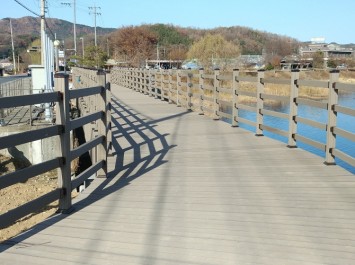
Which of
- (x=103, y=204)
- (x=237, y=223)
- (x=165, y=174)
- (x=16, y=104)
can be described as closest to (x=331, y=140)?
(x=165, y=174)

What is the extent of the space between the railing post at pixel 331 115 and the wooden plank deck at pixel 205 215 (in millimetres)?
200

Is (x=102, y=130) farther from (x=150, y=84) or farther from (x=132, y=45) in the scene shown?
(x=132, y=45)

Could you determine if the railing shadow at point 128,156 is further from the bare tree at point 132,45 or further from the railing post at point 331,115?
the bare tree at point 132,45

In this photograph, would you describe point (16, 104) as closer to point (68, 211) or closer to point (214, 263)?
point (68, 211)

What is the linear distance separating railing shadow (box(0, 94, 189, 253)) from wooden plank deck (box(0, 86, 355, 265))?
2 cm

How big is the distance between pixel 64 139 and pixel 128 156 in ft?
10.1

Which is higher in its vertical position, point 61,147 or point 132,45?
point 132,45

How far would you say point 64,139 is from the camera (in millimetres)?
4793

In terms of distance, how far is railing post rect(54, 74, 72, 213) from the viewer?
4.75 metres

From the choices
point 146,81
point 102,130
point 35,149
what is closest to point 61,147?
point 102,130

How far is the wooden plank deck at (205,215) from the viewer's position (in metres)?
3.73

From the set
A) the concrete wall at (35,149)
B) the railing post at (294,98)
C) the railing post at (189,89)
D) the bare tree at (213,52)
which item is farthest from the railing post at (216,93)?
the bare tree at (213,52)

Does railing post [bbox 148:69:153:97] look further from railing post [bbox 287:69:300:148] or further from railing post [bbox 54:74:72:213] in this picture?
railing post [bbox 54:74:72:213]

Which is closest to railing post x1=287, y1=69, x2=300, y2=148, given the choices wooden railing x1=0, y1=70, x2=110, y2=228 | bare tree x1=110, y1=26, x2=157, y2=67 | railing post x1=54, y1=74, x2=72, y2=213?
wooden railing x1=0, y1=70, x2=110, y2=228
